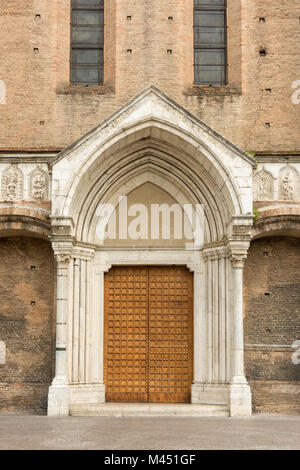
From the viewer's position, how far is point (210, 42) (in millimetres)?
15992

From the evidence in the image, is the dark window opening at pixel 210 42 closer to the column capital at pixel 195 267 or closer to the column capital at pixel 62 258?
the column capital at pixel 195 267

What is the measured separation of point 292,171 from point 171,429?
6027 millimetres

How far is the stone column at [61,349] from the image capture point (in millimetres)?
12969

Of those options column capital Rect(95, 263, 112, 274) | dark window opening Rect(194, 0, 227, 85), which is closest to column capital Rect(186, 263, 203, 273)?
column capital Rect(95, 263, 112, 274)

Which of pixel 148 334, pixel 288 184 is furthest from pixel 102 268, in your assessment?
pixel 288 184

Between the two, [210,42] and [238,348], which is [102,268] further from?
[210,42]

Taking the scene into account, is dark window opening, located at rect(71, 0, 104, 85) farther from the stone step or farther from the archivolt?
the stone step

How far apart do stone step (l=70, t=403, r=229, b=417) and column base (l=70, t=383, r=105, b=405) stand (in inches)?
10.8

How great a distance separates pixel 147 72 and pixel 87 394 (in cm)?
678

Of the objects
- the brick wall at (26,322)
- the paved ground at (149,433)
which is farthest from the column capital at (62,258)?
the paved ground at (149,433)

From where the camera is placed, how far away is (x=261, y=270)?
48.5 ft

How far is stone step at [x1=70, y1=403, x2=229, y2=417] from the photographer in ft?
42.6
